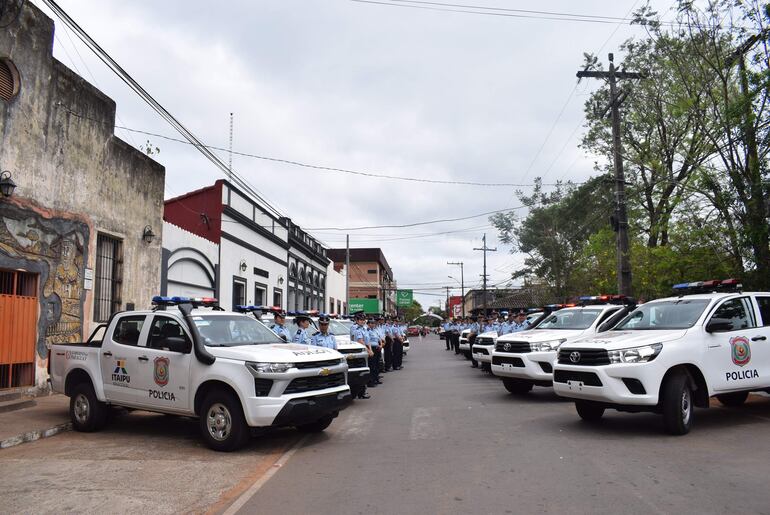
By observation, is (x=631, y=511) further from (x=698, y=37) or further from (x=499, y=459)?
(x=698, y=37)

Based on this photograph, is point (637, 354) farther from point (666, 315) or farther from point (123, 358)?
point (123, 358)

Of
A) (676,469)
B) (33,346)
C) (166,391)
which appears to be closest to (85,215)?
(33,346)

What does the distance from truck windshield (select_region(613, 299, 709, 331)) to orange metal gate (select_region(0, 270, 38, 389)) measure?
10772 millimetres

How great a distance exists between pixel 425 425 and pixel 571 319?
5294mm

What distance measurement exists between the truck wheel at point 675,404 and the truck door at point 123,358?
726cm

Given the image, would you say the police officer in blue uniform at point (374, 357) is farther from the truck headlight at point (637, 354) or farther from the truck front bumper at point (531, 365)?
the truck headlight at point (637, 354)

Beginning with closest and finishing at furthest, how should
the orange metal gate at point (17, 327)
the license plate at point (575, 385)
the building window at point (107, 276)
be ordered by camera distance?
1. the license plate at point (575, 385)
2. the orange metal gate at point (17, 327)
3. the building window at point (107, 276)

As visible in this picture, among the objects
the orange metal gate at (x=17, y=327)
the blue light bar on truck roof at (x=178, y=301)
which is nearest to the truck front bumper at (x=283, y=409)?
the blue light bar on truck roof at (x=178, y=301)

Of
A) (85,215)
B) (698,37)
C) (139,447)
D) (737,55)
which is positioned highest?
(698,37)

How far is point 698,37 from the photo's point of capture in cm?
1742

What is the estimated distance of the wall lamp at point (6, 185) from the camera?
→ 10.9 metres

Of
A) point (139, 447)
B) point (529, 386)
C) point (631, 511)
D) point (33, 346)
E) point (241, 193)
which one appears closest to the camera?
point (631, 511)

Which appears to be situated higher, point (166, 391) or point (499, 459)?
point (166, 391)

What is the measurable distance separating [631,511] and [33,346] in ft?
36.8
